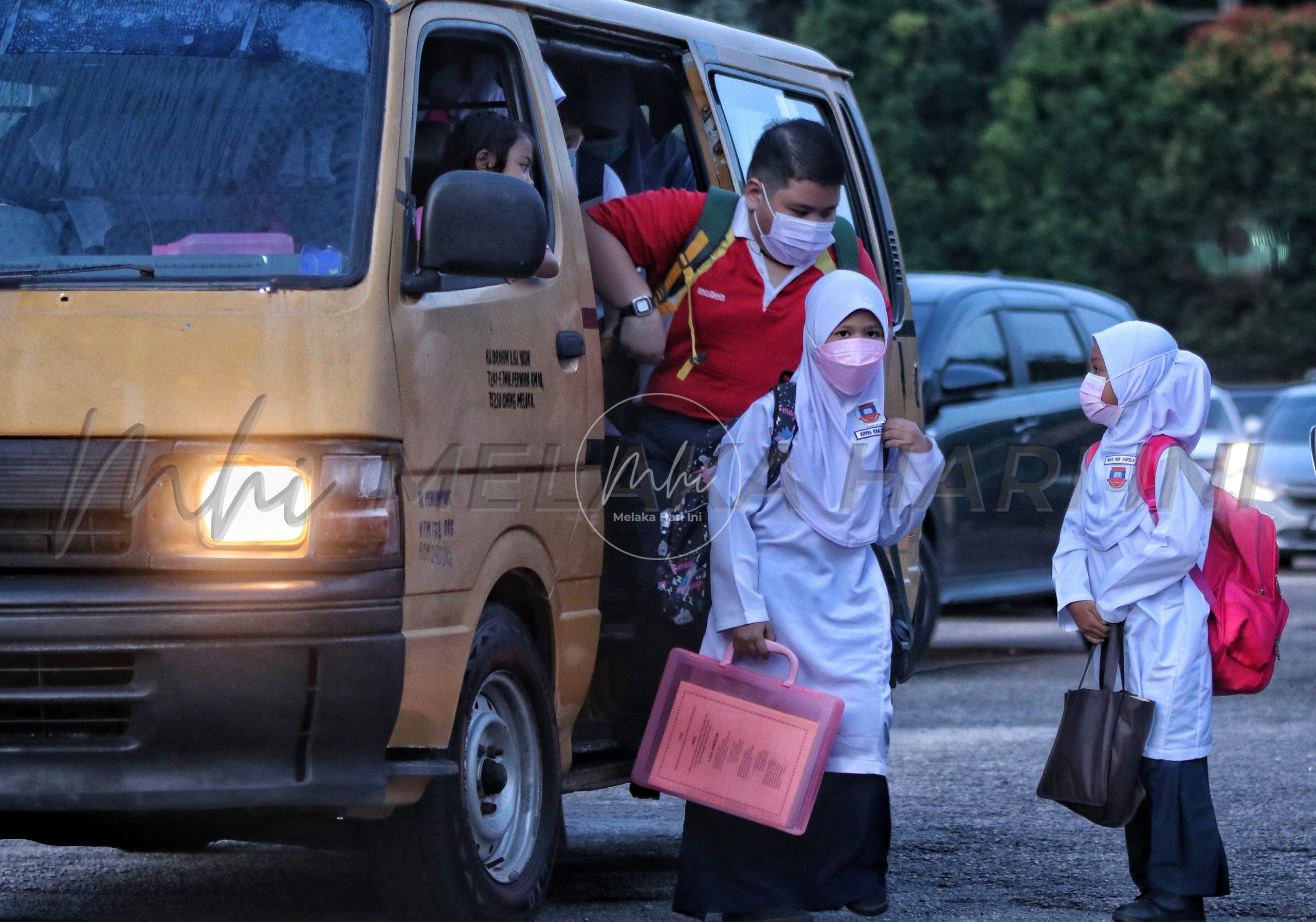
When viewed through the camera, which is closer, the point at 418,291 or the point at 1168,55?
the point at 418,291

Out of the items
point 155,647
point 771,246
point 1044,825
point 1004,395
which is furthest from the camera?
point 1004,395

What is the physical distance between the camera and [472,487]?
4.75 metres

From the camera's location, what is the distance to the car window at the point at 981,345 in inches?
435

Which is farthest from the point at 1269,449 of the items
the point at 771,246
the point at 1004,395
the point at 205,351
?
the point at 205,351

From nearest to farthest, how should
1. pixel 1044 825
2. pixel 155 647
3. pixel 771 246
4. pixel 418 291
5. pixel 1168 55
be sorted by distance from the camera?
pixel 155 647 < pixel 418 291 < pixel 771 246 < pixel 1044 825 < pixel 1168 55

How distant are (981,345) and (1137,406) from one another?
5.90 metres

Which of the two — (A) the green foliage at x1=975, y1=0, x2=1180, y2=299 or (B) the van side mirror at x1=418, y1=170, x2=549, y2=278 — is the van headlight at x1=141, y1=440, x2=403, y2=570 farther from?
(A) the green foliage at x1=975, y1=0, x2=1180, y2=299

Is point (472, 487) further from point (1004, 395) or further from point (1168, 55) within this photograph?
point (1168, 55)

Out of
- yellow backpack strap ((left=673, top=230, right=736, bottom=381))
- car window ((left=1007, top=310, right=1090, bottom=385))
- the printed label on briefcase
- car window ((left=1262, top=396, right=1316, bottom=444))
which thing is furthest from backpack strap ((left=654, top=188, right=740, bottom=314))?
car window ((left=1262, top=396, right=1316, bottom=444))

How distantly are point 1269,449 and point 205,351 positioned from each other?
15.9 m

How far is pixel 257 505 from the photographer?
4.21 metres

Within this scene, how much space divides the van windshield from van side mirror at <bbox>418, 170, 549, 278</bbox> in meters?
0.16

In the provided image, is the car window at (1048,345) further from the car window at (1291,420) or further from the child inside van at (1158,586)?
the car window at (1291,420)

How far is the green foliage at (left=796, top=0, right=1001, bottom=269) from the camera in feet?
130
